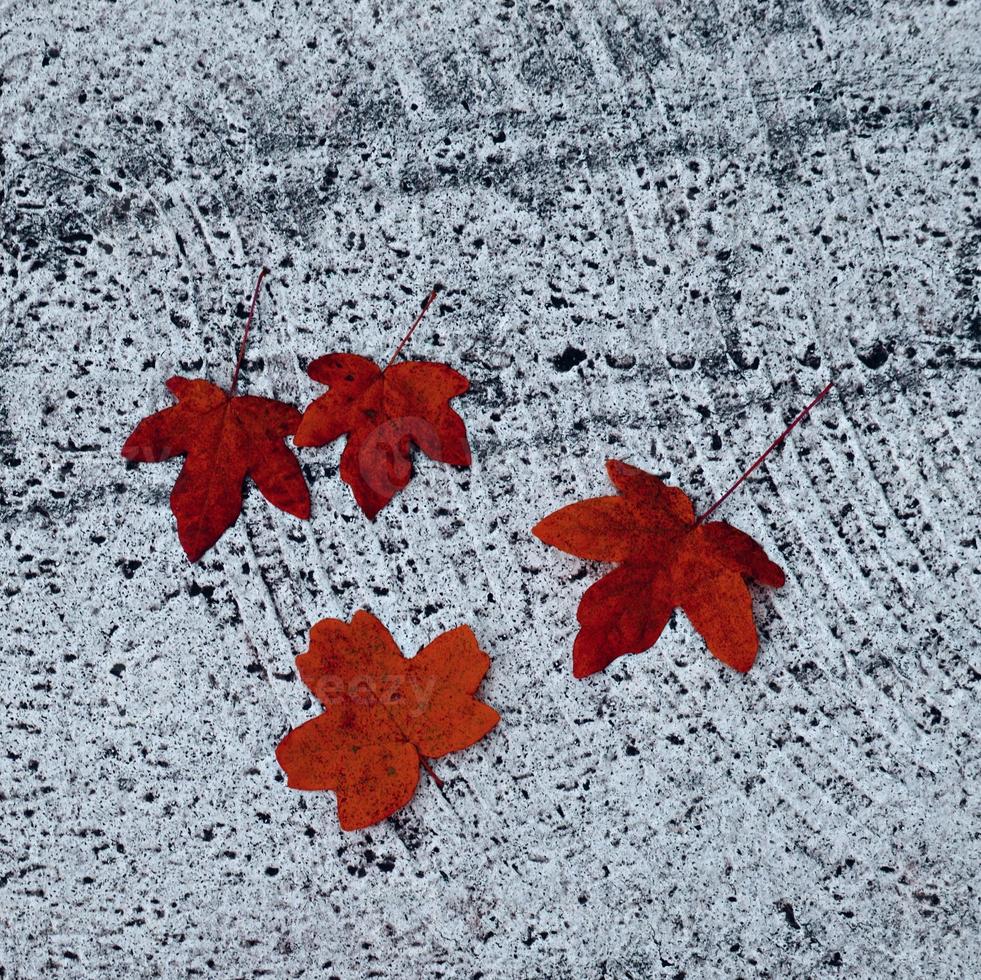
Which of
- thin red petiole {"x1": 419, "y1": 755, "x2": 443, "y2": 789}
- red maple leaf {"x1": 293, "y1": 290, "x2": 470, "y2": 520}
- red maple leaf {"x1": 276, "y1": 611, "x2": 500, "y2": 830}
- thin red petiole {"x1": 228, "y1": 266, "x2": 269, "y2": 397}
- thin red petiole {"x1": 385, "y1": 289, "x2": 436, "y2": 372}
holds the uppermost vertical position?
thin red petiole {"x1": 228, "y1": 266, "x2": 269, "y2": 397}

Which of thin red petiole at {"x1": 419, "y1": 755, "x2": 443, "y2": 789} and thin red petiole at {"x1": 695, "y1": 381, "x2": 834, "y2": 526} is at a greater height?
thin red petiole at {"x1": 695, "y1": 381, "x2": 834, "y2": 526}

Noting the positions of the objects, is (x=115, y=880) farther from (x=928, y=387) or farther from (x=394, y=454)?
(x=928, y=387)

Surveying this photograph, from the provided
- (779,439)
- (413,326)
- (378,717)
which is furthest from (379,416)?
(779,439)

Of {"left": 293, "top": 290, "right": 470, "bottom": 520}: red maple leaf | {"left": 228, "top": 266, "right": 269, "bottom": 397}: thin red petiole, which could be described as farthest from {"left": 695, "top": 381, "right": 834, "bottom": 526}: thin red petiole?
{"left": 228, "top": 266, "right": 269, "bottom": 397}: thin red petiole

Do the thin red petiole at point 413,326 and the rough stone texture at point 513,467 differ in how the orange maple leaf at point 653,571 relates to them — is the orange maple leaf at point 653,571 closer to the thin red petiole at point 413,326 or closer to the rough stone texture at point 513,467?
the rough stone texture at point 513,467

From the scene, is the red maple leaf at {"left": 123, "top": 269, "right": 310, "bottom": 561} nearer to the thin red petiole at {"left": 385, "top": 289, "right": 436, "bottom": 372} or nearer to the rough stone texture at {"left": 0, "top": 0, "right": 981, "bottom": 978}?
the rough stone texture at {"left": 0, "top": 0, "right": 981, "bottom": 978}

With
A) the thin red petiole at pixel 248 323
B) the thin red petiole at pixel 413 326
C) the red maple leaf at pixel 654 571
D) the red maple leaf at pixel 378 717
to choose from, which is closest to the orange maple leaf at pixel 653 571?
the red maple leaf at pixel 654 571
